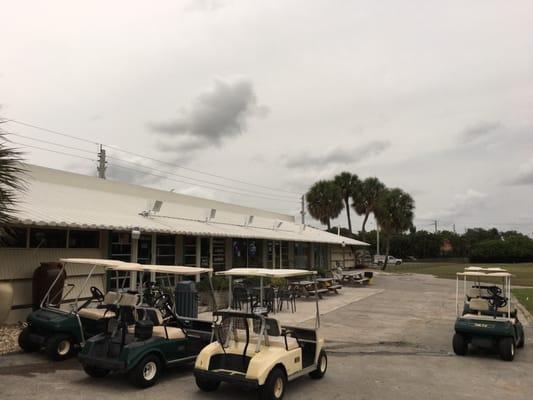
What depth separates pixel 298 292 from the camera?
60.1 ft

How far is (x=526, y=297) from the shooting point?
19.0 metres

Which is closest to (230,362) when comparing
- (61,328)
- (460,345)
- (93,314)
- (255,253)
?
(61,328)

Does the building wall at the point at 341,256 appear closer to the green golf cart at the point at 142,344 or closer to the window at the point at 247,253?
the window at the point at 247,253

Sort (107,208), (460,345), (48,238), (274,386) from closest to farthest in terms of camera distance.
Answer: (274,386) → (460,345) → (48,238) → (107,208)

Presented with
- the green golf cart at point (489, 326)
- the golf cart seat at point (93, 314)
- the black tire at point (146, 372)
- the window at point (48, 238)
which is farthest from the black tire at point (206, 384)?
the window at point (48, 238)

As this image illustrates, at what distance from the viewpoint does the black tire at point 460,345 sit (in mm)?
8664

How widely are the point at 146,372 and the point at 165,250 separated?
9712mm

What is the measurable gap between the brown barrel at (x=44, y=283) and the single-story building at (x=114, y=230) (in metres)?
0.39

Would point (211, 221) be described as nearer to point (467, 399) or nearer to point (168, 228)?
point (168, 228)

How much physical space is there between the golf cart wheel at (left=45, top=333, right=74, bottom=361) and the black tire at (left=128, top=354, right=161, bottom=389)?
202 centimetres

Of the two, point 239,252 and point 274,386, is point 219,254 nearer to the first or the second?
point 239,252

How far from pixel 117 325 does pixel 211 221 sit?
1281cm

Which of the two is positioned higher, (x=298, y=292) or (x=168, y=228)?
(x=168, y=228)

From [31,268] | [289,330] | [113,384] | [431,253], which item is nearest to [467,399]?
[289,330]
